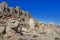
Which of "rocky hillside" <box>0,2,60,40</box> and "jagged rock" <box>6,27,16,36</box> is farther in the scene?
"jagged rock" <box>6,27,16,36</box>

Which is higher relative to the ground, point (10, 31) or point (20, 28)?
point (20, 28)

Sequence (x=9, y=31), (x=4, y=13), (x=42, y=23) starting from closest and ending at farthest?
(x=9, y=31) < (x=4, y=13) < (x=42, y=23)

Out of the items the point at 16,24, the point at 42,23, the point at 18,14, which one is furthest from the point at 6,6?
the point at 16,24

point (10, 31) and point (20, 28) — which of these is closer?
point (10, 31)

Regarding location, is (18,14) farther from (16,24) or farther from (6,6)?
(16,24)

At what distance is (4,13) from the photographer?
122ft

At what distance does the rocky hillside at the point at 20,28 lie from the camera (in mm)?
17297

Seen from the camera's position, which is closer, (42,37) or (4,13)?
(42,37)

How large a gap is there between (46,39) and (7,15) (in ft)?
74.7

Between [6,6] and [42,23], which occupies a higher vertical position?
[6,6]

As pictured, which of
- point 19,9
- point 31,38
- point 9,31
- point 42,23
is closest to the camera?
point 31,38

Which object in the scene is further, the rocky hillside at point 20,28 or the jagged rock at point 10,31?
the jagged rock at point 10,31

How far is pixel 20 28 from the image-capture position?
90.5 ft

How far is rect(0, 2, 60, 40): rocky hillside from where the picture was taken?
A: 17.3 m
